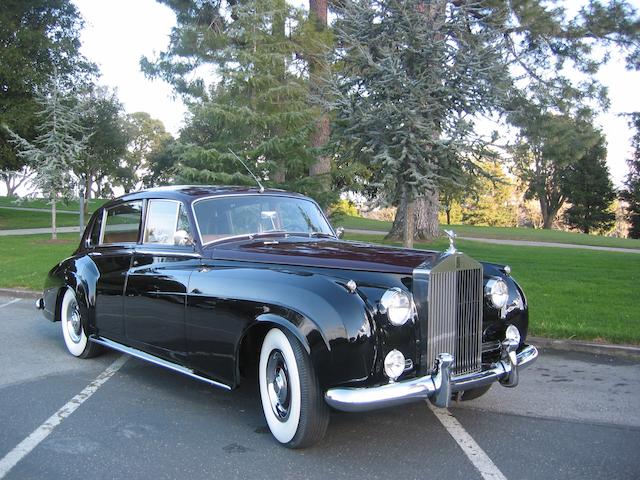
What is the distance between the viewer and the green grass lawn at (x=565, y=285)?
698 cm

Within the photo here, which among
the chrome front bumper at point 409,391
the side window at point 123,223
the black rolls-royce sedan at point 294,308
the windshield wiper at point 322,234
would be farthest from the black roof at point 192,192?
the chrome front bumper at point 409,391

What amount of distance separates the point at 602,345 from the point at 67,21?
2971cm

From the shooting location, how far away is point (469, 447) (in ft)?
12.6

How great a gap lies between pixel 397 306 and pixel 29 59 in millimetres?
27455

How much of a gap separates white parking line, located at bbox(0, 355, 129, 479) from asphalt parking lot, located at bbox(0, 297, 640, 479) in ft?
0.07

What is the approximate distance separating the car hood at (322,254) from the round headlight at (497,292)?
483 millimetres

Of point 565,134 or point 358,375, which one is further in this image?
point 565,134

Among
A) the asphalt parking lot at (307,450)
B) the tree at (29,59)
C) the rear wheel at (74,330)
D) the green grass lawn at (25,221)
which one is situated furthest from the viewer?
the green grass lawn at (25,221)

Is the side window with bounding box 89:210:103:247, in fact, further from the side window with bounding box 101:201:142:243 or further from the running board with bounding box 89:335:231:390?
the running board with bounding box 89:335:231:390

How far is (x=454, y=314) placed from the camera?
3910 millimetres

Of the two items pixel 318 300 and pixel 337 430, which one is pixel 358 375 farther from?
pixel 337 430

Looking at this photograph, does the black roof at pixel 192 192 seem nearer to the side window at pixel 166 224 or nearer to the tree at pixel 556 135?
the side window at pixel 166 224

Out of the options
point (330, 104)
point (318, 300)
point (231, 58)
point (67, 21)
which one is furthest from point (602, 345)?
point (67, 21)

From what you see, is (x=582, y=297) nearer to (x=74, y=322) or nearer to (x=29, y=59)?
(x=74, y=322)
